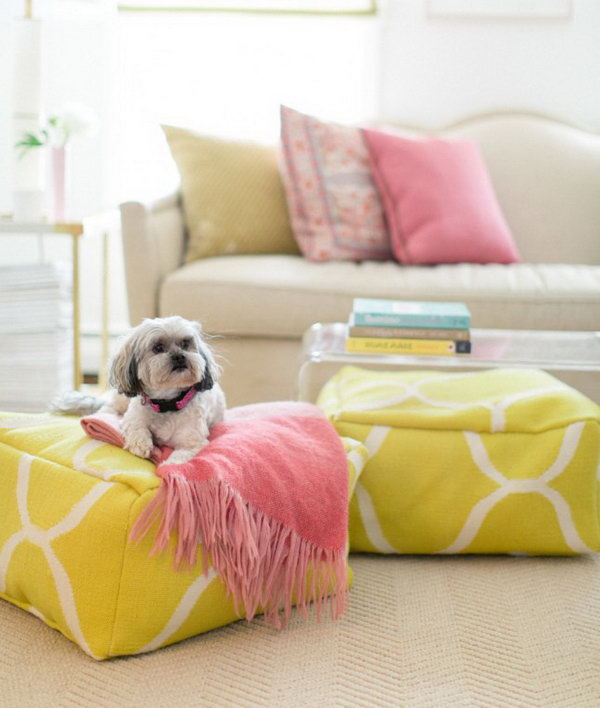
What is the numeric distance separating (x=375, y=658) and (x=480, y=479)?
46 cm

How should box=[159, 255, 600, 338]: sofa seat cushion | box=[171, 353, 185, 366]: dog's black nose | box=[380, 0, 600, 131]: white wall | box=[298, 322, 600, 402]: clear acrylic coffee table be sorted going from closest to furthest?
1. box=[171, 353, 185, 366]: dog's black nose
2. box=[298, 322, 600, 402]: clear acrylic coffee table
3. box=[159, 255, 600, 338]: sofa seat cushion
4. box=[380, 0, 600, 131]: white wall

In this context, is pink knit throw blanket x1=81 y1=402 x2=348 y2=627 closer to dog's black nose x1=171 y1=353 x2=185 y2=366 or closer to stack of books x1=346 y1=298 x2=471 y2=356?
dog's black nose x1=171 y1=353 x2=185 y2=366

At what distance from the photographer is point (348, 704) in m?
1.35

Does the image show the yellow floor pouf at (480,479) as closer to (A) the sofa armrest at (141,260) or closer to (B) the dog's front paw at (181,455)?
(B) the dog's front paw at (181,455)

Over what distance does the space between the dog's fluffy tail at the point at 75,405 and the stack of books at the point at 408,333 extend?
0.59m

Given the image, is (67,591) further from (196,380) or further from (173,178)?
(173,178)

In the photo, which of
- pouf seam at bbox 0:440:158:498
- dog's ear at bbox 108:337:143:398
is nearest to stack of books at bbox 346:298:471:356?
dog's ear at bbox 108:337:143:398

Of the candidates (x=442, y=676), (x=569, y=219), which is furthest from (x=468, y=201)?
(x=442, y=676)

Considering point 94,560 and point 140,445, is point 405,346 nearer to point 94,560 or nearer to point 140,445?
point 140,445

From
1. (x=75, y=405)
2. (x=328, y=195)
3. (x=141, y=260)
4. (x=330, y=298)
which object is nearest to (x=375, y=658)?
(x=75, y=405)

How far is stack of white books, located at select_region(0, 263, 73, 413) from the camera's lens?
2760mm

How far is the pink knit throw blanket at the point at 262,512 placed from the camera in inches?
56.7

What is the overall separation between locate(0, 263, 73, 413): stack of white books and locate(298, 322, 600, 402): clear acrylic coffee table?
84 cm

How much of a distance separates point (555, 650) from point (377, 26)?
2654mm
